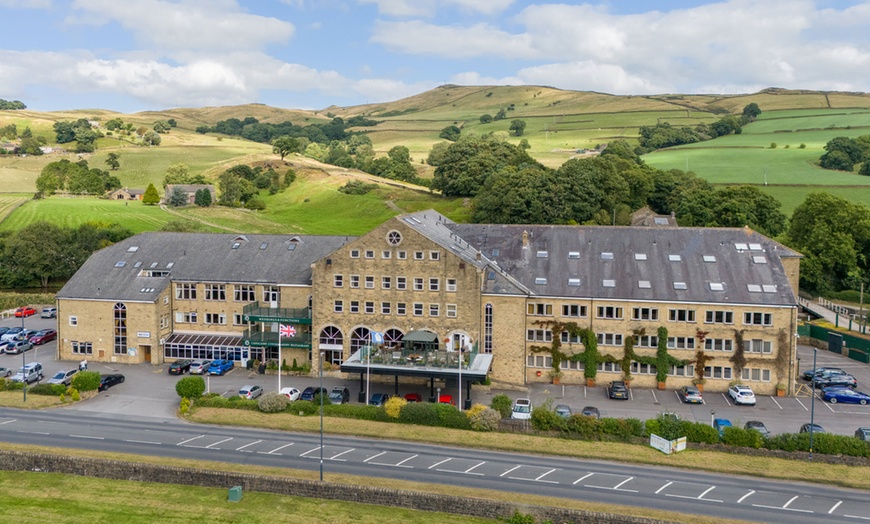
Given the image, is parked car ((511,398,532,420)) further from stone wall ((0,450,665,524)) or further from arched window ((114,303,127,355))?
arched window ((114,303,127,355))

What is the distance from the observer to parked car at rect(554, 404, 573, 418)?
48469mm

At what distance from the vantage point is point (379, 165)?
176125mm

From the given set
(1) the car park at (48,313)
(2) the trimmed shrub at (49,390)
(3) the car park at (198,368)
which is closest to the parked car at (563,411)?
(3) the car park at (198,368)

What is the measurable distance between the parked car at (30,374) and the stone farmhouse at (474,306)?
591cm

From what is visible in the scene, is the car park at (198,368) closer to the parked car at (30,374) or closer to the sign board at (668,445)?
the parked car at (30,374)

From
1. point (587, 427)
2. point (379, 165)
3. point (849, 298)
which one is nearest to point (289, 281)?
point (587, 427)

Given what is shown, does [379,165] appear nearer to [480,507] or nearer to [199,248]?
[199,248]

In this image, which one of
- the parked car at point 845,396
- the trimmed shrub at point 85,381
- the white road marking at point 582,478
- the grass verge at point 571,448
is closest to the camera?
the white road marking at point 582,478

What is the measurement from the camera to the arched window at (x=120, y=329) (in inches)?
2549

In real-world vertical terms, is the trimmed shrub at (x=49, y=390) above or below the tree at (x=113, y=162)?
below

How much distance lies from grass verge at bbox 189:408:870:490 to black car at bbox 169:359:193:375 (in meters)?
11.8

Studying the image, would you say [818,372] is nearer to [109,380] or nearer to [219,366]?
[219,366]

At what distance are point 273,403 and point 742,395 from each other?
3439 centimetres

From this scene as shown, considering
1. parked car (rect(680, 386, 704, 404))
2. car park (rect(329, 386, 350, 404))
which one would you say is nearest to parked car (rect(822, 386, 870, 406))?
parked car (rect(680, 386, 704, 404))
